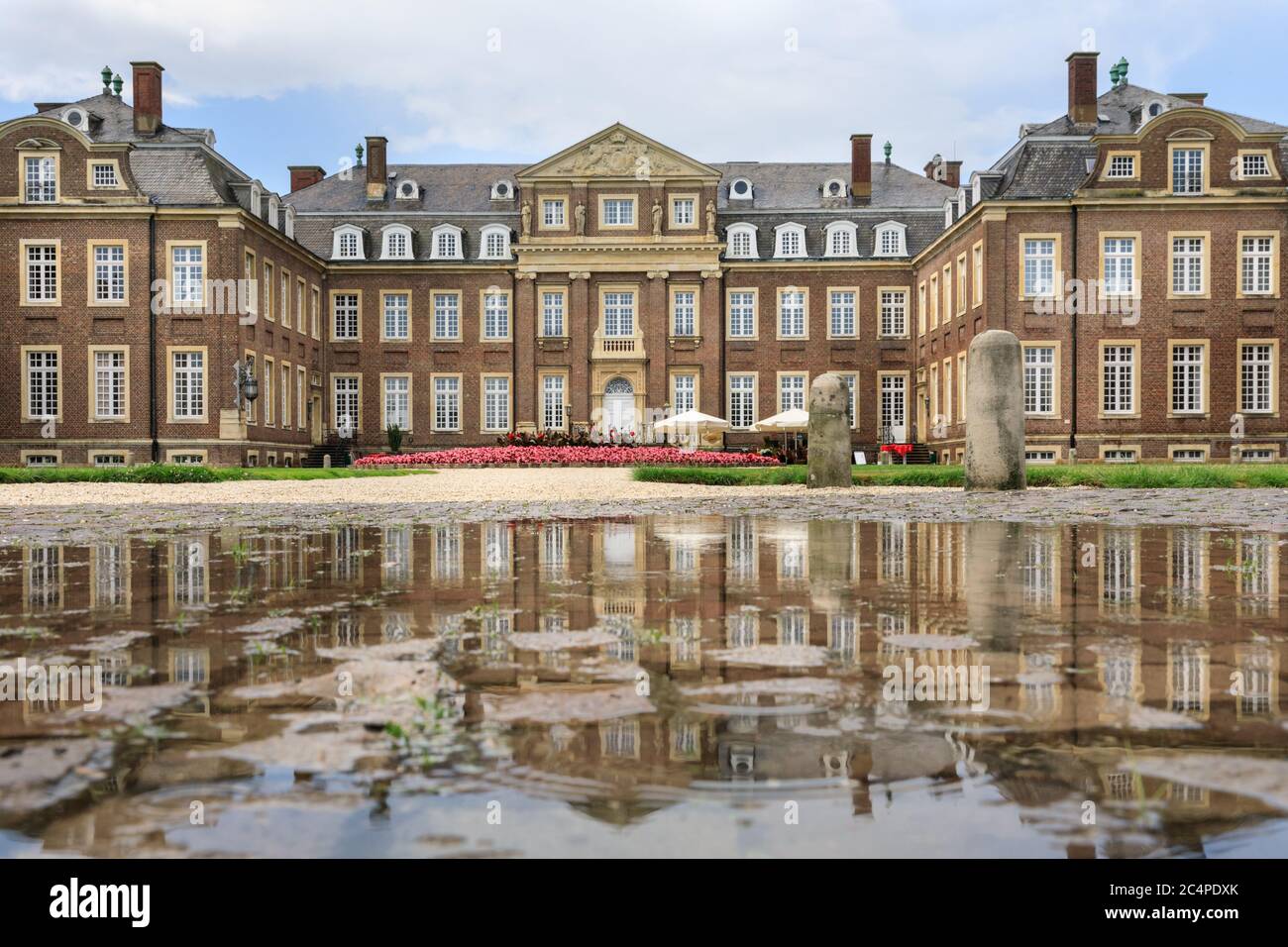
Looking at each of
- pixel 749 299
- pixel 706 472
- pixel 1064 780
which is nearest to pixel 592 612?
pixel 1064 780

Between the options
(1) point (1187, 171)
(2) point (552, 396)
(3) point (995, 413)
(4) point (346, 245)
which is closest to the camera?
(3) point (995, 413)

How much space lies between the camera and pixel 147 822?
1.88m

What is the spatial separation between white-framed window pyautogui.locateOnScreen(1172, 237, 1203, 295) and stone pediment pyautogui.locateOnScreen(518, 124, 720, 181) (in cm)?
1799

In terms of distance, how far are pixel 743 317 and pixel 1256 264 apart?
19253 millimetres

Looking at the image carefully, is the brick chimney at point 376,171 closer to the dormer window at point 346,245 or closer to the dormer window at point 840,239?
the dormer window at point 346,245

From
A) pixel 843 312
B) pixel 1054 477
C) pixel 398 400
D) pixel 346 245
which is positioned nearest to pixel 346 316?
pixel 346 245

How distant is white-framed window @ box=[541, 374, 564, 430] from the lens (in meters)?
45.0

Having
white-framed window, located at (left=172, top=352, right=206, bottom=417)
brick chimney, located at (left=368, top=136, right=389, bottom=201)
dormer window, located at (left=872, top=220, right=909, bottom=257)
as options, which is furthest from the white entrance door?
white-framed window, located at (left=172, top=352, right=206, bottom=417)

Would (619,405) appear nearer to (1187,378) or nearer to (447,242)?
(447,242)

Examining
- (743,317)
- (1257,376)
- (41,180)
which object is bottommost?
(1257,376)

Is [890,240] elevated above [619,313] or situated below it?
above

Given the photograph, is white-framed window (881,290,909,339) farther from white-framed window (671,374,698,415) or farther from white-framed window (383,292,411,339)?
white-framed window (383,292,411,339)

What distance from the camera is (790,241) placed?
45.2 metres
